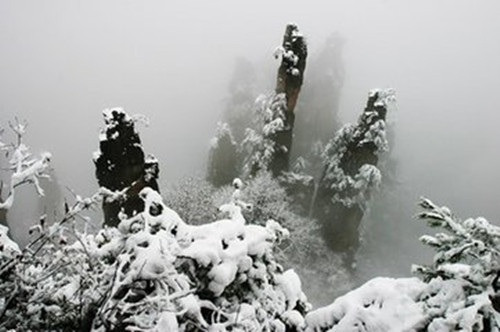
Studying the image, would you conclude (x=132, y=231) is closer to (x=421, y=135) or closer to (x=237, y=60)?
(x=237, y=60)

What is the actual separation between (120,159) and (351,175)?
13.4 metres

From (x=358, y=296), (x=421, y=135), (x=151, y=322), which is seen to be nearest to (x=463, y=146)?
(x=421, y=135)

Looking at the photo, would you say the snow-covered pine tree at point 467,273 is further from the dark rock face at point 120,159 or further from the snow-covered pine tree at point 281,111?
the snow-covered pine tree at point 281,111

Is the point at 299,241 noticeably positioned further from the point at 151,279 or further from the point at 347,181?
the point at 151,279

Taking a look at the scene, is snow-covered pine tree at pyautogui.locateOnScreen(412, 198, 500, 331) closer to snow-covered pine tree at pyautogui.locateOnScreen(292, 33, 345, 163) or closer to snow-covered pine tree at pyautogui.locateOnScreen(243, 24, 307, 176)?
snow-covered pine tree at pyautogui.locateOnScreen(243, 24, 307, 176)

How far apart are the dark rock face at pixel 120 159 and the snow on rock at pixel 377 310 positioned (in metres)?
11.2

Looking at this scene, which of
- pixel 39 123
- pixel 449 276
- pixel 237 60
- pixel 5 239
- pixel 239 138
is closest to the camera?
pixel 5 239

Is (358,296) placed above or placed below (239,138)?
above

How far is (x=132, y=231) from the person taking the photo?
16.9ft

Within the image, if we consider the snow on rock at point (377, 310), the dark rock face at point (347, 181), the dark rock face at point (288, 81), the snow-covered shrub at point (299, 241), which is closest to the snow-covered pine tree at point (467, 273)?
the snow on rock at point (377, 310)

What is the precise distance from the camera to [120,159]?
56.4 feet

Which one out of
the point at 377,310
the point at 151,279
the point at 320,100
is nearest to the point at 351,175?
the point at 320,100

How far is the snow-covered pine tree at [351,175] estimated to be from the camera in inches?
953

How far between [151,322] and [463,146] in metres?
56.4
